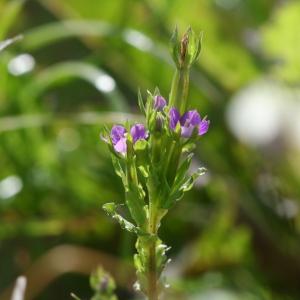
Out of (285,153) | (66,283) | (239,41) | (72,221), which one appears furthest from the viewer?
(239,41)

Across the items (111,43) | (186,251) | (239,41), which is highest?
(239,41)

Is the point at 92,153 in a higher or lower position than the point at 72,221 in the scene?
higher

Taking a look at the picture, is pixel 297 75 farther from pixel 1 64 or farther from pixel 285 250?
pixel 1 64

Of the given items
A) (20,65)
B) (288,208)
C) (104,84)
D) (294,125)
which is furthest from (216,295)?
(294,125)

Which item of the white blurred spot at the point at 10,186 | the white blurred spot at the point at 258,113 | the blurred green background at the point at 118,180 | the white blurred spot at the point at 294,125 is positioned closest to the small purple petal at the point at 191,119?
the blurred green background at the point at 118,180

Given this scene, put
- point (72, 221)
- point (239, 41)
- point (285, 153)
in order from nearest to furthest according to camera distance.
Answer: point (72, 221), point (285, 153), point (239, 41)

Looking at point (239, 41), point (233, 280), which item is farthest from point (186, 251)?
point (239, 41)

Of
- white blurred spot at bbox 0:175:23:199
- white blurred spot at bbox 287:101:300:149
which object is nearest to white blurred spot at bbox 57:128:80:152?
Result: white blurred spot at bbox 0:175:23:199

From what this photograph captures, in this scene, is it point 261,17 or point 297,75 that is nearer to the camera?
point 297,75
